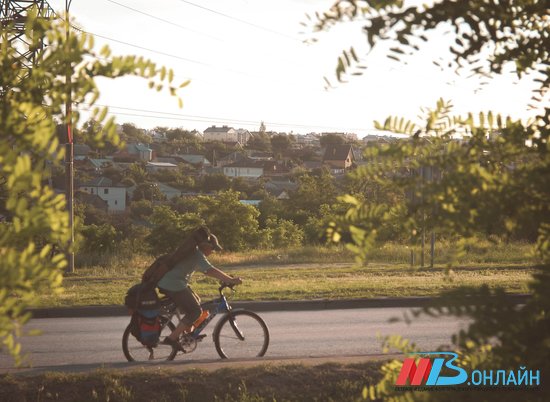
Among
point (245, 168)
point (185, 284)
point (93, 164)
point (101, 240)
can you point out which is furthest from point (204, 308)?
point (93, 164)

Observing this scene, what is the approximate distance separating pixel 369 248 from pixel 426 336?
956 cm

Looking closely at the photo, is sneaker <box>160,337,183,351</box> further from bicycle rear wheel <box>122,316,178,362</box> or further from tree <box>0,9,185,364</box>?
tree <box>0,9,185,364</box>

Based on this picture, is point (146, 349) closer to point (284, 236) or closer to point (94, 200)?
point (284, 236)

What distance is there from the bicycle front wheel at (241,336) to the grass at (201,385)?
2497 mm

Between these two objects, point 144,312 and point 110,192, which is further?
point 110,192

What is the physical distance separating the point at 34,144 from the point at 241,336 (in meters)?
8.09

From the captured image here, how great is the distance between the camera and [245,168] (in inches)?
4227

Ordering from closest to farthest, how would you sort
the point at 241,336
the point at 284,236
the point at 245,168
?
Result: 1. the point at 241,336
2. the point at 284,236
3. the point at 245,168

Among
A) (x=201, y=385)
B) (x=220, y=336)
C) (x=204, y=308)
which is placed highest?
(x=204, y=308)

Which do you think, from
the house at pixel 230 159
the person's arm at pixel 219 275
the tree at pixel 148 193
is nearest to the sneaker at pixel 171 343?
the person's arm at pixel 219 275

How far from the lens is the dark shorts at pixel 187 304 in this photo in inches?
392

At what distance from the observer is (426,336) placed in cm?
1212

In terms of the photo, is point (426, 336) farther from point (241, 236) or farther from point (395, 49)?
point (241, 236)

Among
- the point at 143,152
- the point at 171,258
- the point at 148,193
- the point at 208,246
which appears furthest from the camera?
the point at 143,152
